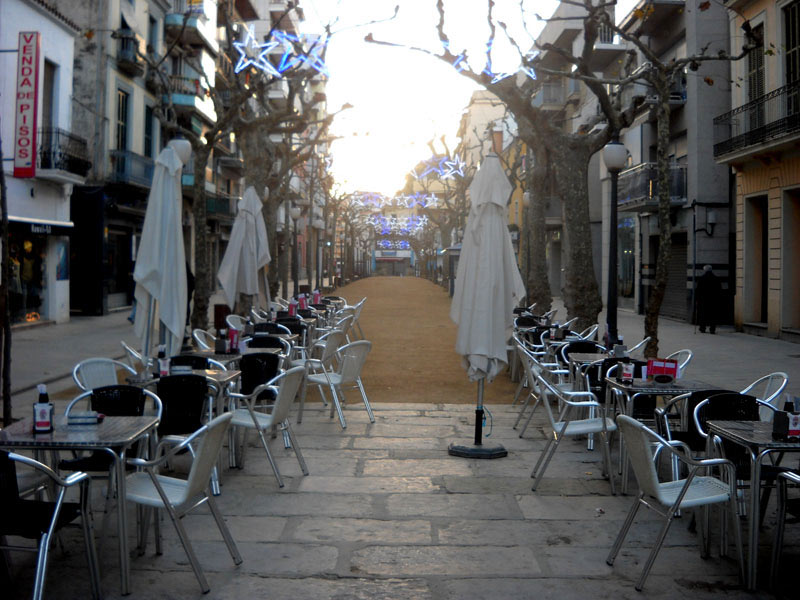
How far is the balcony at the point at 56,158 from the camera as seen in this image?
67.4 feet

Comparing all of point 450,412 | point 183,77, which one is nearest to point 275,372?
point 450,412

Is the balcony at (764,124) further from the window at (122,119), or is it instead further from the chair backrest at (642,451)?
the window at (122,119)

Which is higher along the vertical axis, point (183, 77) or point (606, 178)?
point (183, 77)

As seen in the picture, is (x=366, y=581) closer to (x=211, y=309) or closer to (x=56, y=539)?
(x=56, y=539)

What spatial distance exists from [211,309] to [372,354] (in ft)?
45.2

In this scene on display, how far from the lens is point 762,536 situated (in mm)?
5246

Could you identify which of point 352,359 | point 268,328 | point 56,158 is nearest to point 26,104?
point 56,158

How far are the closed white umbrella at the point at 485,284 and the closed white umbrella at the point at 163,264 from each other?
2.66 meters

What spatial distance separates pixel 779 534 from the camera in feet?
14.4

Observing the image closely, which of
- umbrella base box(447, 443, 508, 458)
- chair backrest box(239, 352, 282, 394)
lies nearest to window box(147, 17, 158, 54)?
chair backrest box(239, 352, 282, 394)

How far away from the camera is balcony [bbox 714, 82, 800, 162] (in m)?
17.5

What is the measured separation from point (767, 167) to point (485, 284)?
48.7ft

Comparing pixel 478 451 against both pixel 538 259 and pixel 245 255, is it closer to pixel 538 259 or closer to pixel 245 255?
pixel 245 255

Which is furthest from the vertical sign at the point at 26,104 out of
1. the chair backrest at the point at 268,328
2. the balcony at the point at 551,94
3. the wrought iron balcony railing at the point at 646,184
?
the balcony at the point at 551,94
